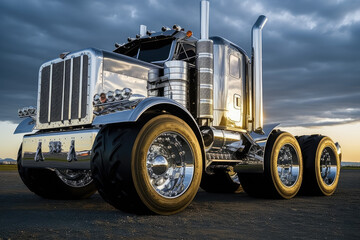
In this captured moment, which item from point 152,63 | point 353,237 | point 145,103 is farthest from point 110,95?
point 353,237

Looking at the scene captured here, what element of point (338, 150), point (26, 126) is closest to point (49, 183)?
point (26, 126)

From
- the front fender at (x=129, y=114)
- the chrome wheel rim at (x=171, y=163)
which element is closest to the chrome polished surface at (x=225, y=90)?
the chrome wheel rim at (x=171, y=163)

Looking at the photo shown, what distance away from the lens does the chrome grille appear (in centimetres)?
548

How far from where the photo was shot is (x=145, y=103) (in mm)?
4582

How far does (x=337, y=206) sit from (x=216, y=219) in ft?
8.43

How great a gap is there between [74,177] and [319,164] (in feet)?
15.7

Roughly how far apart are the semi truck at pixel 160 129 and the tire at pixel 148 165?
0.04ft

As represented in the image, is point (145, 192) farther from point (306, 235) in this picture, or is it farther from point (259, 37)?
point (259, 37)

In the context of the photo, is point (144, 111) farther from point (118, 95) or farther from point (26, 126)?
point (26, 126)

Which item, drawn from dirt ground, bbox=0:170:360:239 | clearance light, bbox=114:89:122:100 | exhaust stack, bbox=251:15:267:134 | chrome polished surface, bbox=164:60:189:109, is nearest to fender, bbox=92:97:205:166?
clearance light, bbox=114:89:122:100

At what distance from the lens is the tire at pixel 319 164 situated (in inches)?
308

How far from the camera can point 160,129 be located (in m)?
4.65

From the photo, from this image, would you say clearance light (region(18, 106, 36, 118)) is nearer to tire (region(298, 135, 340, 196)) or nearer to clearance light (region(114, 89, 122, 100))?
clearance light (region(114, 89, 122, 100))

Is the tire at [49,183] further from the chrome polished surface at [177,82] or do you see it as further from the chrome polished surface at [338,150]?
the chrome polished surface at [338,150]
